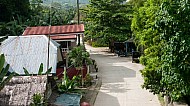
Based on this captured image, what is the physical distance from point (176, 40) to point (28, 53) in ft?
37.3

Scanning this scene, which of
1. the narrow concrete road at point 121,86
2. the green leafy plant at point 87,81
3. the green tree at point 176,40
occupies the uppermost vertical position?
the green tree at point 176,40

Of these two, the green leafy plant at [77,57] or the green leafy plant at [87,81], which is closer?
the green leafy plant at [87,81]

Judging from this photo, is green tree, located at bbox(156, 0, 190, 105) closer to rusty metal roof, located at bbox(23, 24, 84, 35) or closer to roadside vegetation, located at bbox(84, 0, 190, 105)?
roadside vegetation, located at bbox(84, 0, 190, 105)

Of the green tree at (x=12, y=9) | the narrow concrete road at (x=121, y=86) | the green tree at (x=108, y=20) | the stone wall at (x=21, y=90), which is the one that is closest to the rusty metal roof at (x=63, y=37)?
the narrow concrete road at (x=121, y=86)

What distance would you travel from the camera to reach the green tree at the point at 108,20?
34.6 meters

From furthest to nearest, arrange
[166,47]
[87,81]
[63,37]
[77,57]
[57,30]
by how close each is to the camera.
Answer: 1. [57,30]
2. [63,37]
3. [77,57]
4. [87,81]
5. [166,47]

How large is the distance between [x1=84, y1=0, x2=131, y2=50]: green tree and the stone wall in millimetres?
21143

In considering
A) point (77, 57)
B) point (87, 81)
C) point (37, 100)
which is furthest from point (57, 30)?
point (37, 100)

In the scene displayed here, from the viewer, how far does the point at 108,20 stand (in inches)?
1391

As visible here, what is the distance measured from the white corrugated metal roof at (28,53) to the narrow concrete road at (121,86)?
3554mm

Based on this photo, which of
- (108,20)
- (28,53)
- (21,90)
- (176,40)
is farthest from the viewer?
(108,20)

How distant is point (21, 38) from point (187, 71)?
13258 millimetres

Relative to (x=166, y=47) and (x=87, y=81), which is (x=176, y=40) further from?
(x=87, y=81)

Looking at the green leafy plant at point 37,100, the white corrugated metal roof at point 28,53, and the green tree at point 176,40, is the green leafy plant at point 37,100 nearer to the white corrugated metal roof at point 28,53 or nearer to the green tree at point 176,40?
the green tree at point 176,40
